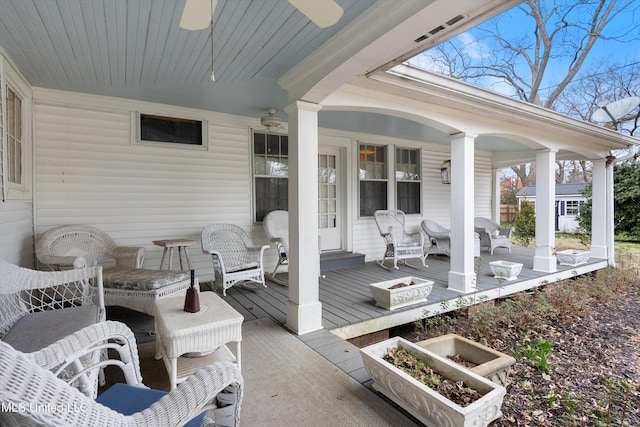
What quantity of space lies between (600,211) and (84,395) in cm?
858

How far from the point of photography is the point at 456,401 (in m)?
1.73

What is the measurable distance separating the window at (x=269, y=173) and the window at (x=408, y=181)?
2.60 m

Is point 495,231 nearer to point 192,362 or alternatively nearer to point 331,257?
point 331,257

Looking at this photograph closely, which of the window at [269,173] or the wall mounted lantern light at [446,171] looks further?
the wall mounted lantern light at [446,171]

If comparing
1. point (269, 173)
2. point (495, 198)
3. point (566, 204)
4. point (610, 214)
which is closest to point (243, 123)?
point (269, 173)

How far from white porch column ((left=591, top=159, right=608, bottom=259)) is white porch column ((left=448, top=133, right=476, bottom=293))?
4.38 meters

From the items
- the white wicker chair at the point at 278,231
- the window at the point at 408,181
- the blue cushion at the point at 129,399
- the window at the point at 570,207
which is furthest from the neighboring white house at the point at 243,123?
the window at the point at 570,207

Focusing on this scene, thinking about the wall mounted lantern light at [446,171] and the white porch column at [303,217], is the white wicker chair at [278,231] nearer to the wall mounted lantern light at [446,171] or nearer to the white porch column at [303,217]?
the white porch column at [303,217]

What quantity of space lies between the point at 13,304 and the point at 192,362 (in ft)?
4.08

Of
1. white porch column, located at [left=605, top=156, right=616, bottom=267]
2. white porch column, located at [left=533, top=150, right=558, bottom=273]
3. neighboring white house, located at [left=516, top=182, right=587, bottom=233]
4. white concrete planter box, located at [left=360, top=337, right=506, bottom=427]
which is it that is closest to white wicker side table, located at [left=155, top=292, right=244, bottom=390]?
white concrete planter box, located at [left=360, top=337, right=506, bottom=427]

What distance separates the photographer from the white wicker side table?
1780 mm

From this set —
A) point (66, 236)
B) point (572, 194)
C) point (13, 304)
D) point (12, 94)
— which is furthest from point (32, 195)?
point (572, 194)

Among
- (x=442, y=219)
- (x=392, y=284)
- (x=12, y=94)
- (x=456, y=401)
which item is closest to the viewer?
(x=456, y=401)

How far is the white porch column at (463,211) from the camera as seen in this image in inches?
163
